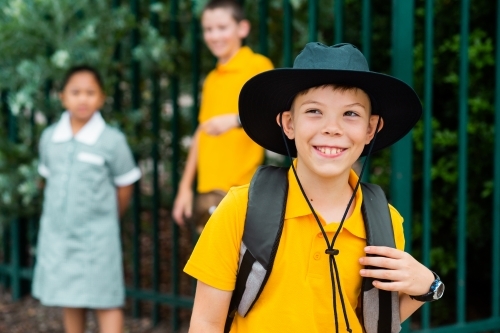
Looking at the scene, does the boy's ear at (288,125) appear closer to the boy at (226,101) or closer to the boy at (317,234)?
the boy at (317,234)

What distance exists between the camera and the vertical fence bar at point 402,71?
362 cm

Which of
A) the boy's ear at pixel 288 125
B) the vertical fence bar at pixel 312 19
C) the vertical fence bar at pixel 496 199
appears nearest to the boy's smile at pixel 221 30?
the vertical fence bar at pixel 312 19

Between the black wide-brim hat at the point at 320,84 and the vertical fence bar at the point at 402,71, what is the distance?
1465 millimetres

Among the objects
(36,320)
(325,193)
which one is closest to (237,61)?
(325,193)

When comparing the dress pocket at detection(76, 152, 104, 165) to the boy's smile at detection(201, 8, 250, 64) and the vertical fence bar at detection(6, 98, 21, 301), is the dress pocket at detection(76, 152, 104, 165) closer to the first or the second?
the boy's smile at detection(201, 8, 250, 64)

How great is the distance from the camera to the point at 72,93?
3.93 m

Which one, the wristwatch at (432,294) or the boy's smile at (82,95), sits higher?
the boy's smile at (82,95)

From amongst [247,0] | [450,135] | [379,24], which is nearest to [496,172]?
[450,135]

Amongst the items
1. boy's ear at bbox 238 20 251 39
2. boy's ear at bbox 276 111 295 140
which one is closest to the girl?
boy's ear at bbox 238 20 251 39

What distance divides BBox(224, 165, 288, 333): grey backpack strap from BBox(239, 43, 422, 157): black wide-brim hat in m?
0.21

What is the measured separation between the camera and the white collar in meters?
3.90

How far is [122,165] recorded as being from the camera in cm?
395

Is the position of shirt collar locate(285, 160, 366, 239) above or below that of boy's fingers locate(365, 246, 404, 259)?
above

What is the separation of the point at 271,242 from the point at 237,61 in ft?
6.34
